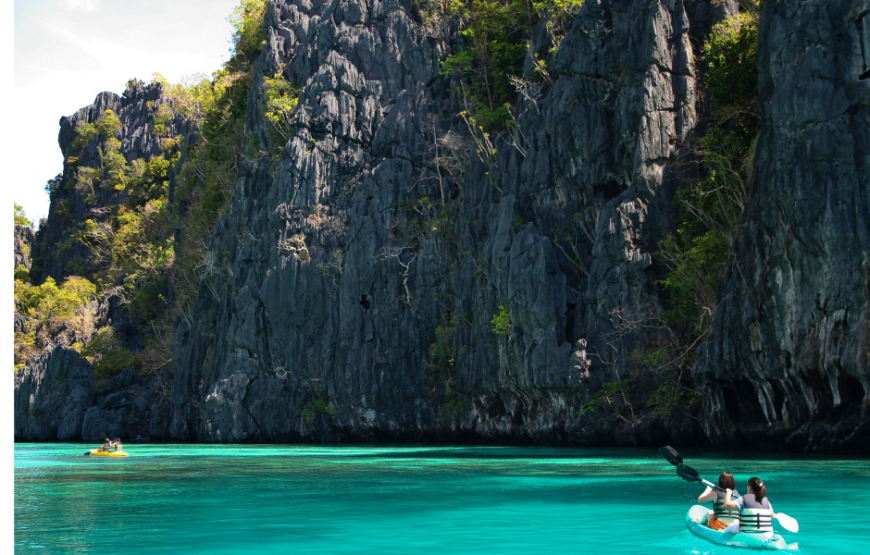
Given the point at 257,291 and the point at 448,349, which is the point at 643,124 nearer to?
the point at 448,349

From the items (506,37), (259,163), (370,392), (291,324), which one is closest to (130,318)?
(259,163)

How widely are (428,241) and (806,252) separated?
24664 mm

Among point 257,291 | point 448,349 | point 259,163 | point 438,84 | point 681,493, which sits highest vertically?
point 438,84

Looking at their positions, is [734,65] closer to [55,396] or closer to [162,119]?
[55,396]

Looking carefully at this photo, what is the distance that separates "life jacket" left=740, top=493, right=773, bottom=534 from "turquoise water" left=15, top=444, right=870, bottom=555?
1.44 feet

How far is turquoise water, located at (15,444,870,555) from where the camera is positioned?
1120 cm

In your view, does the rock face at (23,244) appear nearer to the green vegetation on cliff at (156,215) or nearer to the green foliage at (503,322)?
the green vegetation on cliff at (156,215)

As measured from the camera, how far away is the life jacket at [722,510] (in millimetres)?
11078

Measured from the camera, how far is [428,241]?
159ft

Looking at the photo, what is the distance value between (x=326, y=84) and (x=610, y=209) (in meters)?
24.2

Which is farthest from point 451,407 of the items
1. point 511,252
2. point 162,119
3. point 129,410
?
point 162,119

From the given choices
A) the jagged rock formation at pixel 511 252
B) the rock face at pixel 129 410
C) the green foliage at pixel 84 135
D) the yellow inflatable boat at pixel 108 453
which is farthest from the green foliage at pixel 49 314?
the yellow inflatable boat at pixel 108 453

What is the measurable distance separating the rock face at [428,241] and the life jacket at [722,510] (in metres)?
23.0

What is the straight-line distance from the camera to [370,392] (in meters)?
47.2
